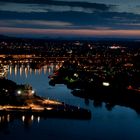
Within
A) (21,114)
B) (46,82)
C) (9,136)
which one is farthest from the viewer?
(46,82)

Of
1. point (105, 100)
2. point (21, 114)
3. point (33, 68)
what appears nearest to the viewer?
point (21, 114)

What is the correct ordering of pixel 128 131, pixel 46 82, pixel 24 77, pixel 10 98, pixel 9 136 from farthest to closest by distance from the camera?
pixel 24 77 < pixel 46 82 < pixel 10 98 < pixel 128 131 < pixel 9 136

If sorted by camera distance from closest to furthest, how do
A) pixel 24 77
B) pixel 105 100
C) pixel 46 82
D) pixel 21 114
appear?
pixel 21 114
pixel 105 100
pixel 46 82
pixel 24 77

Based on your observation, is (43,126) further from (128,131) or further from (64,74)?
(64,74)

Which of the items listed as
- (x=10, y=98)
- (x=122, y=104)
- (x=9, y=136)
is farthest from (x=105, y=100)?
(x=9, y=136)

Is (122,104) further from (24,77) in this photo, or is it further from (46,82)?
(24,77)

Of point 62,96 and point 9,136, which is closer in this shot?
point 9,136

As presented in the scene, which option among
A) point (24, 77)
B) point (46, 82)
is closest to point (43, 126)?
point (46, 82)

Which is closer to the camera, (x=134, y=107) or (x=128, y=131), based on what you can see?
(x=128, y=131)

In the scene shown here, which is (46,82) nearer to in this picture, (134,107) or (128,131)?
(134,107)
